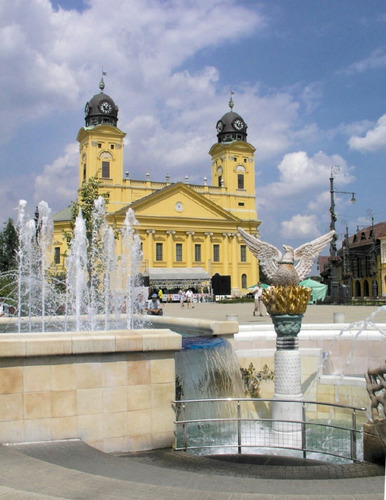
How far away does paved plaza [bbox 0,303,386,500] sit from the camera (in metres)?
3.93

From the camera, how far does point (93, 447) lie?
591 centimetres

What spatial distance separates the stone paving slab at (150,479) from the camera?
394 cm

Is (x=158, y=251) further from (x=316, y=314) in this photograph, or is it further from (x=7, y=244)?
(x=316, y=314)

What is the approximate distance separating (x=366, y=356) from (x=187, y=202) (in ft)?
212

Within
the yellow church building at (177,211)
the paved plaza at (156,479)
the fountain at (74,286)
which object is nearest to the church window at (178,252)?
the yellow church building at (177,211)

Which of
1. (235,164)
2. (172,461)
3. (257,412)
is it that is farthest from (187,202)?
(172,461)

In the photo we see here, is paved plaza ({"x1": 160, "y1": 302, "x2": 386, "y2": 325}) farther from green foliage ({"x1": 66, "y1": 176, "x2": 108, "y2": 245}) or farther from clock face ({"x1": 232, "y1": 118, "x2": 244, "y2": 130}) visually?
clock face ({"x1": 232, "y1": 118, "x2": 244, "y2": 130})

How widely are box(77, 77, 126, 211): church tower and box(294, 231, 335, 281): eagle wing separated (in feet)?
202

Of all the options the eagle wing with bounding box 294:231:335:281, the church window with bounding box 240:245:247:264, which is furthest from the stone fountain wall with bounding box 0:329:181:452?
the church window with bounding box 240:245:247:264

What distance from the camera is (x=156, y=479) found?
14.7ft

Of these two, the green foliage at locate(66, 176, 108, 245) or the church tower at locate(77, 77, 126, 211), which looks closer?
the green foliage at locate(66, 176, 108, 245)

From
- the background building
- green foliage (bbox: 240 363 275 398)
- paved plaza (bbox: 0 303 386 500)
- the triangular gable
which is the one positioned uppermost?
the triangular gable

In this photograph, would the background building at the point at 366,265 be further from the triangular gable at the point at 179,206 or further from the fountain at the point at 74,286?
the fountain at the point at 74,286

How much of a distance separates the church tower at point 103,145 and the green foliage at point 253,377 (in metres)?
61.4
